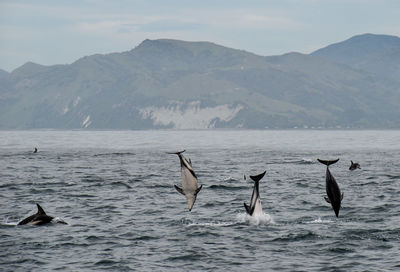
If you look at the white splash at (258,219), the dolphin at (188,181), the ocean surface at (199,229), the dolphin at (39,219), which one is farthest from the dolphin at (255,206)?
the dolphin at (39,219)

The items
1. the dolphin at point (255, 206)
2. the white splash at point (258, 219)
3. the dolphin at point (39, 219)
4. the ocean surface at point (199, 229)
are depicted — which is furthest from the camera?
the white splash at point (258, 219)

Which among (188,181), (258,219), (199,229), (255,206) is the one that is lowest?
(199,229)

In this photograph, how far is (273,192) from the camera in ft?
122

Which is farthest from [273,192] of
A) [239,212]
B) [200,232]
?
[200,232]

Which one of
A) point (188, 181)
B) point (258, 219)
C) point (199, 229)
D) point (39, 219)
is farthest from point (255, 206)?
point (39, 219)

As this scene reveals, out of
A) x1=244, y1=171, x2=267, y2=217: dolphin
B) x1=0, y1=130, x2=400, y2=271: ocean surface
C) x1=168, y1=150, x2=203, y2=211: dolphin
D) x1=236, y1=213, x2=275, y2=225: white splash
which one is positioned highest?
x1=168, y1=150, x2=203, y2=211: dolphin

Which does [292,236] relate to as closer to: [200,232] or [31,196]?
[200,232]

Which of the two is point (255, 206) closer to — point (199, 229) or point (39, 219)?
point (199, 229)

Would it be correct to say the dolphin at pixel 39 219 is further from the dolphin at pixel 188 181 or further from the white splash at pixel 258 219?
the white splash at pixel 258 219

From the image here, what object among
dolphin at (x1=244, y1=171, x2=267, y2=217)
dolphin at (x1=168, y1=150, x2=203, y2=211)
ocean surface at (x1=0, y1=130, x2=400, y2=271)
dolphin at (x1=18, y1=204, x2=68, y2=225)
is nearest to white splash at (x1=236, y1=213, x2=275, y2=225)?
ocean surface at (x1=0, y1=130, x2=400, y2=271)

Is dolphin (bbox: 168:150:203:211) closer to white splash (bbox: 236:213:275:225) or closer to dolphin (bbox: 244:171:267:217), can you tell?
dolphin (bbox: 244:171:267:217)

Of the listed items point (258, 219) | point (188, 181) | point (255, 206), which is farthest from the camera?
point (258, 219)

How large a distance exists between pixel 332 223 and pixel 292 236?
139 inches

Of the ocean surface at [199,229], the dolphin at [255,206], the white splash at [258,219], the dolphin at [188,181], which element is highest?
the dolphin at [188,181]
